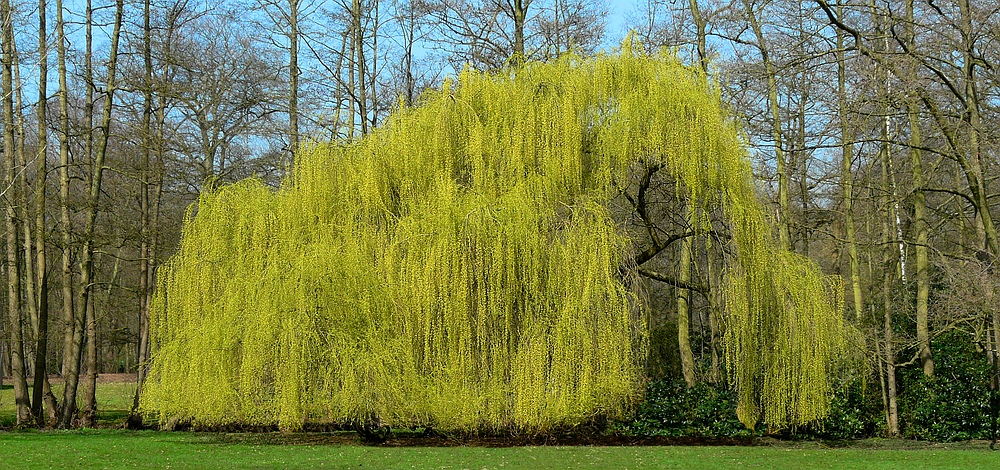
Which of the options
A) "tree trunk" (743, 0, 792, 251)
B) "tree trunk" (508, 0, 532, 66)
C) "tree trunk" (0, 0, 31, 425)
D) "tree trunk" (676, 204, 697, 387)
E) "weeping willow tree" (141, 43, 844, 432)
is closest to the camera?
"weeping willow tree" (141, 43, 844, 432)

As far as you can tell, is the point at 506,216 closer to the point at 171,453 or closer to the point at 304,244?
the point at 304,244

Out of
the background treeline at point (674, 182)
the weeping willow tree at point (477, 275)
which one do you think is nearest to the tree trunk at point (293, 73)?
the background treeline at point (674, 182)

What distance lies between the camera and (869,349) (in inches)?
625

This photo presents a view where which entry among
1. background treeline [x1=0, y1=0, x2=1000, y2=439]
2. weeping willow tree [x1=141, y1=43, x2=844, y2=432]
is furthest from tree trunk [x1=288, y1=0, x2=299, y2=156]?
weeping willow tree [x1=141, y1=43, x2=844, y2=432]

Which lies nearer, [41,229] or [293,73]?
[41,229]

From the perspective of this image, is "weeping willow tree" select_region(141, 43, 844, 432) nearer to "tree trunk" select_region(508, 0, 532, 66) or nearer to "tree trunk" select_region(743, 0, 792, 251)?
"tree trunk" select_region(743, 0, 792, 251)

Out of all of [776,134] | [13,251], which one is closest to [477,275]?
[776,134]

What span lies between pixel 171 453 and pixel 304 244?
324 cm

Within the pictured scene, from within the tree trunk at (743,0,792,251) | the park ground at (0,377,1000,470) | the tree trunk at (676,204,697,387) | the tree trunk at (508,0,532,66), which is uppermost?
the tree trunk at (508,0,532,66)

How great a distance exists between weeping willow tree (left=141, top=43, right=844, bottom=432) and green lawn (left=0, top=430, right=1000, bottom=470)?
489 mm

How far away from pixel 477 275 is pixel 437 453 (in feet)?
7.50

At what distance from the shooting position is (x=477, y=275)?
11.7 m

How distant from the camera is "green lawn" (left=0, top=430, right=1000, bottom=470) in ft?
32.9

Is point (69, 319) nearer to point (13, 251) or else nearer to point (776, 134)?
point (13, 251)
